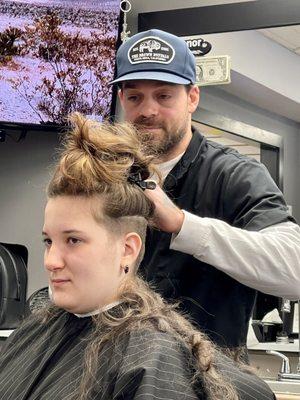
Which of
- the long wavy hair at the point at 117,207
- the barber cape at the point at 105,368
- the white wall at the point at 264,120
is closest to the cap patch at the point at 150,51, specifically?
the long wavy hair at the point at 117,207

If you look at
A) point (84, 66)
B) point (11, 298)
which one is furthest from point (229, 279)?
point (84, 66)

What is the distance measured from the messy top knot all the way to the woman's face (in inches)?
1.3

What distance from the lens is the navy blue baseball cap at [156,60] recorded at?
6.18ft

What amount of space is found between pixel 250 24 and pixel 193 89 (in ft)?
4.28

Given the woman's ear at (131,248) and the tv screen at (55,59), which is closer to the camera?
the woman's ear at (131,248)

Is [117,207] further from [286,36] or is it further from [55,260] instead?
[286,36]

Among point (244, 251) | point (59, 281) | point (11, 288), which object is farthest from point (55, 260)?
point (11, 288)

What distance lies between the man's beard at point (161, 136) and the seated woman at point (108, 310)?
207 mm

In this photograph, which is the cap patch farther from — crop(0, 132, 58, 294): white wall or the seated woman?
crop(0, 132, 58, 294): white wall

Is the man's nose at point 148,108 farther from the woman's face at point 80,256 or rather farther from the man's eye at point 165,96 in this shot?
the woman's face at point 80,256

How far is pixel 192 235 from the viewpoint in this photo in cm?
166

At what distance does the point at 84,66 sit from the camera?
10.3ft

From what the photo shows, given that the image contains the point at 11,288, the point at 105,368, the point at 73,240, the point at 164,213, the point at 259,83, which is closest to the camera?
the point at 105,368

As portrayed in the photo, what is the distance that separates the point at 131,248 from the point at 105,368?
11.0 inches
